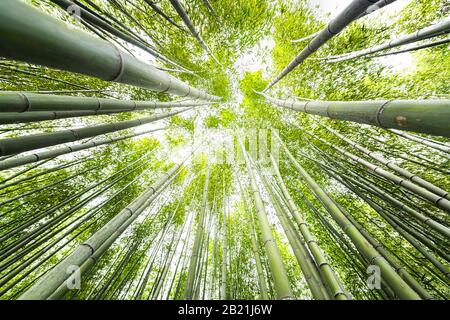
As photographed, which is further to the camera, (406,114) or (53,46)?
(406,114)

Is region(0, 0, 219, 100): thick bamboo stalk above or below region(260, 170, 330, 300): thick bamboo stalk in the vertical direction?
above

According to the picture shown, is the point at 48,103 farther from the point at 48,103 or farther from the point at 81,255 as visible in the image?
the point at 81,255

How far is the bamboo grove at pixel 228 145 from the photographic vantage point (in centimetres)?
137

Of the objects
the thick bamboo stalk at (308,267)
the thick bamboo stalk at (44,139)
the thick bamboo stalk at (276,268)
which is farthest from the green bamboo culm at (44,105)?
the thick bamboo stalk at (308,267)

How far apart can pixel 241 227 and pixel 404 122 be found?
4.60 metres

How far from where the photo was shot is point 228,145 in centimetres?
648

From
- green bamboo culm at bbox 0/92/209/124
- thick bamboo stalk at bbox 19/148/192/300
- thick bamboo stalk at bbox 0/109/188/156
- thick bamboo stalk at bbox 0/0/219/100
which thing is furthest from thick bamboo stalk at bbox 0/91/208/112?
thick bamboo stalk at bbox 19/148/192/300

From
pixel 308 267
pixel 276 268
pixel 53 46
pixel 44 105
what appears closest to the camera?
pixel 53 46

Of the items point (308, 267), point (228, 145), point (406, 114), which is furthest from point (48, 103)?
point (228, 145)

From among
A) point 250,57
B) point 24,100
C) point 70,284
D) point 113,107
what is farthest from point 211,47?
point 70,284

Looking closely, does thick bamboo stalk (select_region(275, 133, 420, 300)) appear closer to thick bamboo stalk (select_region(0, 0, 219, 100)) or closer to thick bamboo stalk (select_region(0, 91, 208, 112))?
thick bamboo stalk (select_region(0, 0, 219, 100))

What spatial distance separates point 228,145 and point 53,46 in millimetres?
5897

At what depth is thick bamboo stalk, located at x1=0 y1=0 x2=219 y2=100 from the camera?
1.71 feet
